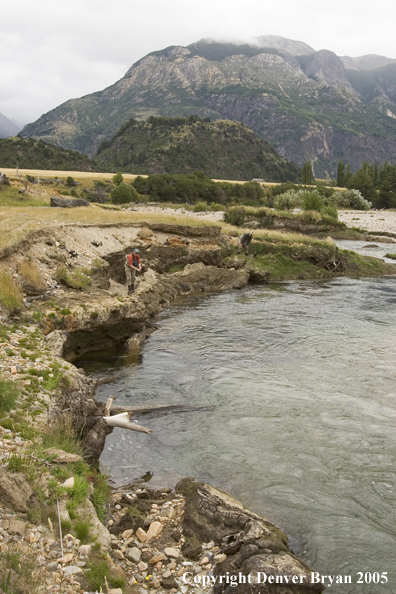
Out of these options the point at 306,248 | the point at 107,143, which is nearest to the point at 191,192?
the point at 306,248

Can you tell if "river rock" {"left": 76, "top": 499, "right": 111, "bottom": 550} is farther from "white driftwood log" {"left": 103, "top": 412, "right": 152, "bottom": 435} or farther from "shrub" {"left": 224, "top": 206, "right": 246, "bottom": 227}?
"shrub" {"left": 224, "top": 206, "right": 246, "bottom": 227}

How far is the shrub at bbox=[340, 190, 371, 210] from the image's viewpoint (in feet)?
291

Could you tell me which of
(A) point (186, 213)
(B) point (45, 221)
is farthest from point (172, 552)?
(A) point (186, 213)

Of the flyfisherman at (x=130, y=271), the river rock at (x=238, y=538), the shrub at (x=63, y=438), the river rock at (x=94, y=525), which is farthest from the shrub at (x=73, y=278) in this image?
the river rock at (x=94, y=525)

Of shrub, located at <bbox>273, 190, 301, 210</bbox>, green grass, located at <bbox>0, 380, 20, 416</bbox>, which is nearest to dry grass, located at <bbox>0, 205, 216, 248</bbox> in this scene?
green grass, located at <bbox>0, 380, 20, 416</bbox>

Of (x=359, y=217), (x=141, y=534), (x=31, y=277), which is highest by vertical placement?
(x=31, y=277)

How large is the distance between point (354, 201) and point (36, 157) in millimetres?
80625

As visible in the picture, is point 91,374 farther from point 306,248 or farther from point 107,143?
point 107,143

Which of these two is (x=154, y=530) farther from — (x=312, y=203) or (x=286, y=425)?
(x=312, y=203)

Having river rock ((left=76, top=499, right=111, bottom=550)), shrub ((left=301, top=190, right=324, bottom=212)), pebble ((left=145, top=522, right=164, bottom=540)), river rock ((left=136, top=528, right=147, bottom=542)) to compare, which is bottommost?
pebble ((left=145, top=522, right=164, bottom=540))

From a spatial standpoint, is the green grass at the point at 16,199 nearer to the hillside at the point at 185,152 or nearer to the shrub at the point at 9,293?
the shrub at the point at 9,293

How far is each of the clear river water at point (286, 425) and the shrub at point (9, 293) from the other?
10.7 feet

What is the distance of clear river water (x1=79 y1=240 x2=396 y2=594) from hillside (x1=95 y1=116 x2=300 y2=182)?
143212mm

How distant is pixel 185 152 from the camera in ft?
563
